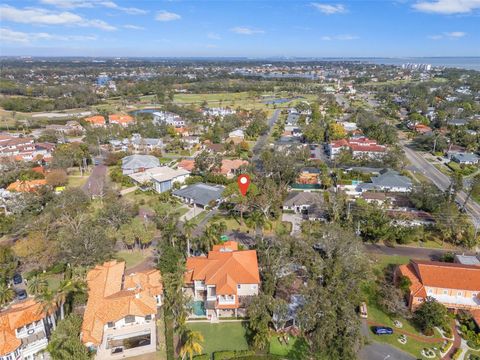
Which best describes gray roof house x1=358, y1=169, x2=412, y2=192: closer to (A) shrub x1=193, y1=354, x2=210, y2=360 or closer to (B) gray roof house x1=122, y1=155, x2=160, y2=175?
(B) gray roof house x1=122, y1=155, x2=160, y2=175

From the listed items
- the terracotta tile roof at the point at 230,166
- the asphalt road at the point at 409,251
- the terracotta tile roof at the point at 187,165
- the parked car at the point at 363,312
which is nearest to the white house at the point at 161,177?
the terracotta tile roof at the point at 187,165

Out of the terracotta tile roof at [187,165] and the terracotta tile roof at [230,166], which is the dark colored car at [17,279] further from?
the terracotta tile roof at [230,166]

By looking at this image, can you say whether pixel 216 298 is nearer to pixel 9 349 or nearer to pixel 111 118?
pixel 9 349

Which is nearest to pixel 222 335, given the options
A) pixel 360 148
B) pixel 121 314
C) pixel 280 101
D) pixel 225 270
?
pixel 225 270

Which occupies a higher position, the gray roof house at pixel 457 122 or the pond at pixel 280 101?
the pond at pixel 280 101

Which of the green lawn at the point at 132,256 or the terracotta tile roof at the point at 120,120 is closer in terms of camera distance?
the green lawn at the point at 132,256

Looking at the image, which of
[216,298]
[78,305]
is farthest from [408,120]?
[78,305]

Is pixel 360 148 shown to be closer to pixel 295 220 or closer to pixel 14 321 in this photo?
pixel 295 220
